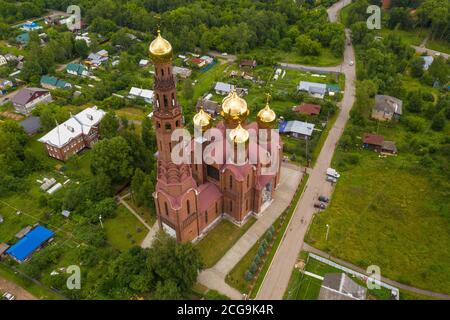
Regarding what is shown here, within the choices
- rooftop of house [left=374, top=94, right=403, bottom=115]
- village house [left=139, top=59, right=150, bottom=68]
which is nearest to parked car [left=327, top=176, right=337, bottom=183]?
rooftop of house [left=374, top=94, right=403, bottom=115]

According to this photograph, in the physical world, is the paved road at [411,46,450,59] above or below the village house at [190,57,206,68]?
above

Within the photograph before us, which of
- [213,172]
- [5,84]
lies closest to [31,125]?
[5,84]

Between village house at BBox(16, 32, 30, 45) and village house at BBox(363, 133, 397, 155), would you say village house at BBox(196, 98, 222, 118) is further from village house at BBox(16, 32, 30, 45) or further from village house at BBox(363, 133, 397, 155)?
village house at BBox(16, 32, 30, 45)

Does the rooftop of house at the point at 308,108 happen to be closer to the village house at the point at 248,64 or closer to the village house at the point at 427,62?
the village house at the point at 248,64

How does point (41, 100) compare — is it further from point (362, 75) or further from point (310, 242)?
point (362, 75)

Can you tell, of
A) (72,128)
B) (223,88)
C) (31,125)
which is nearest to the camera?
(72,128)

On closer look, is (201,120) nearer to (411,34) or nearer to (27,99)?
(27,99)
